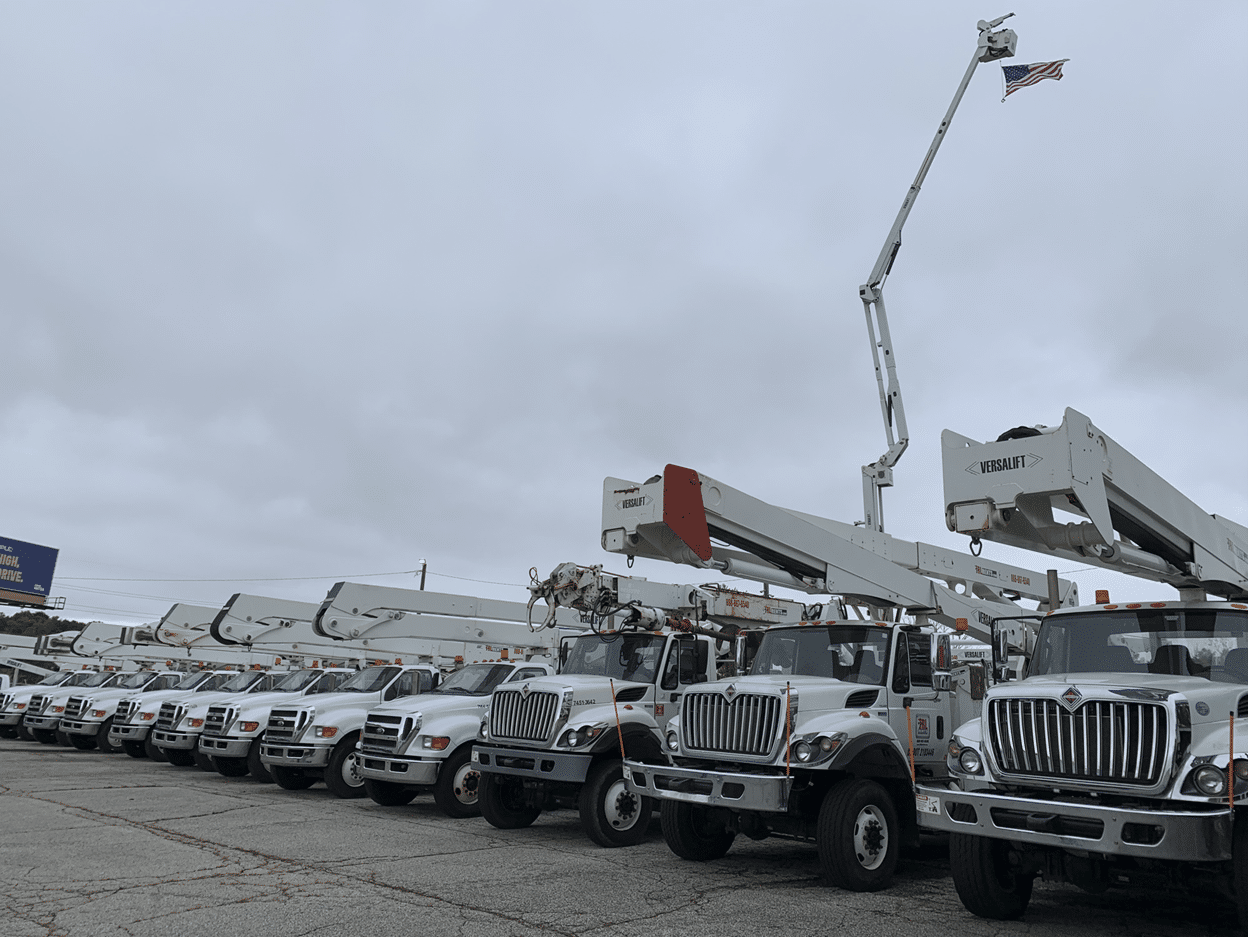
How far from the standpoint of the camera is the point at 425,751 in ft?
37.5

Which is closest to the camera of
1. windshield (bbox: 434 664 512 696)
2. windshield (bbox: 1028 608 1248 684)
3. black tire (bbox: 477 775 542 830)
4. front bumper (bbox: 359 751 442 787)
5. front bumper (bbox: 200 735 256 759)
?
windshield (bbox: 1028 608 1248 684)

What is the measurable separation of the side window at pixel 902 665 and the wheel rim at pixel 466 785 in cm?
540

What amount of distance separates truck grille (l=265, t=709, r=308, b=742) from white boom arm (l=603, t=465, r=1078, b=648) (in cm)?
581

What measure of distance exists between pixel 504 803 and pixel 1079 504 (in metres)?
6.65

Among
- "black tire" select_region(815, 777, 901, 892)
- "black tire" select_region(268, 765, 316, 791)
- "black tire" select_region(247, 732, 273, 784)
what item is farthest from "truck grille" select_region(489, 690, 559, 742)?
"black tire" select_region(247, 732, 273, 784)

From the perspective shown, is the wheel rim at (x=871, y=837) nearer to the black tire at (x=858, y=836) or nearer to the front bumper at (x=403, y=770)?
the black tire at (x=858, y=836)

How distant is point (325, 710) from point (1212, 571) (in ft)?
36.3

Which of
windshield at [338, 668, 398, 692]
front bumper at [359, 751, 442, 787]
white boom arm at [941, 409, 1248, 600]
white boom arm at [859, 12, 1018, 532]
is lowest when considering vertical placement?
front bumper at [359, 751, 442, 787]

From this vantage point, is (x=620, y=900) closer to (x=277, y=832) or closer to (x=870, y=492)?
(x=277, y=832)

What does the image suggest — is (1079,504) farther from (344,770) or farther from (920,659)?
(344,770)

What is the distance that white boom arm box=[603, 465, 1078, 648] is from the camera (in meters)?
10.1

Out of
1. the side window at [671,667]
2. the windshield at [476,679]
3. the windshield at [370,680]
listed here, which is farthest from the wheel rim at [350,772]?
the side window at [671,667]

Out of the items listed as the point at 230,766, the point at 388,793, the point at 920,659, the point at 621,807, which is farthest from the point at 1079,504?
the point at 230,766

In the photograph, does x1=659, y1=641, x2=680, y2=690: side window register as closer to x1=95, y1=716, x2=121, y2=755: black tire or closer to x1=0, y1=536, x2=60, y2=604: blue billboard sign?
x1=95, y1=716, x2=121, y2=755: black tire
